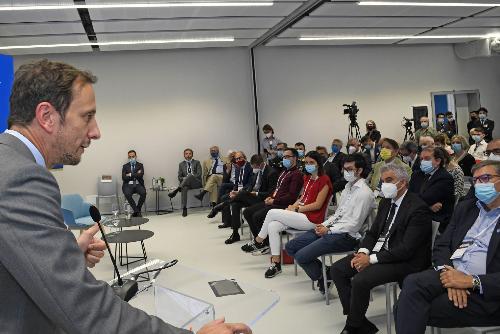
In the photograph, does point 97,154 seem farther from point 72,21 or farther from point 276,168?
point 276,168

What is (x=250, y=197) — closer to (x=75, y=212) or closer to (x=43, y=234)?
(x=75, y=212)

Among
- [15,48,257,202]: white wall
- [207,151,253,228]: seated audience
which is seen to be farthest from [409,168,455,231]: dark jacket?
[15,48,257,202]: white wall

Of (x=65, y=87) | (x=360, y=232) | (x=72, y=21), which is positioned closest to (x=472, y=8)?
(x=360, y=232)

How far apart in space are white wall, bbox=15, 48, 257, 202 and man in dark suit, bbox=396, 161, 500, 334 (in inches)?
309

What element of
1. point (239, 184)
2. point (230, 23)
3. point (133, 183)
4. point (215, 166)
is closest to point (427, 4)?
point (230, 23)

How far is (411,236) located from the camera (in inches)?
121

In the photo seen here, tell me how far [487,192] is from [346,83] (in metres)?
8.69

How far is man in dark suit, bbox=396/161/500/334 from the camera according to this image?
8.04 feet

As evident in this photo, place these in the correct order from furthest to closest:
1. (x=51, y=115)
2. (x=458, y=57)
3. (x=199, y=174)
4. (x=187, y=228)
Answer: (x=458, y=57)
(x=199, y=174)
(x=187, y=228)
(x=51, y=115)

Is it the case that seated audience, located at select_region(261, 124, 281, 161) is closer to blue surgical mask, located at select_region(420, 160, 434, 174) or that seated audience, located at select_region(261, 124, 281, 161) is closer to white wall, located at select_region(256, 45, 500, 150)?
white wall, located at select_region(256, 45, 500, 150)

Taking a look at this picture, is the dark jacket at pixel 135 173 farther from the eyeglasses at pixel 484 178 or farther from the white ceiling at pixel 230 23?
the eyeglasses at pixel 484 178

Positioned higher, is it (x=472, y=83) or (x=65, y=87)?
(x=472, y=83)

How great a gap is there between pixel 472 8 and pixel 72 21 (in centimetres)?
683

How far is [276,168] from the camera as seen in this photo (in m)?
6.97
